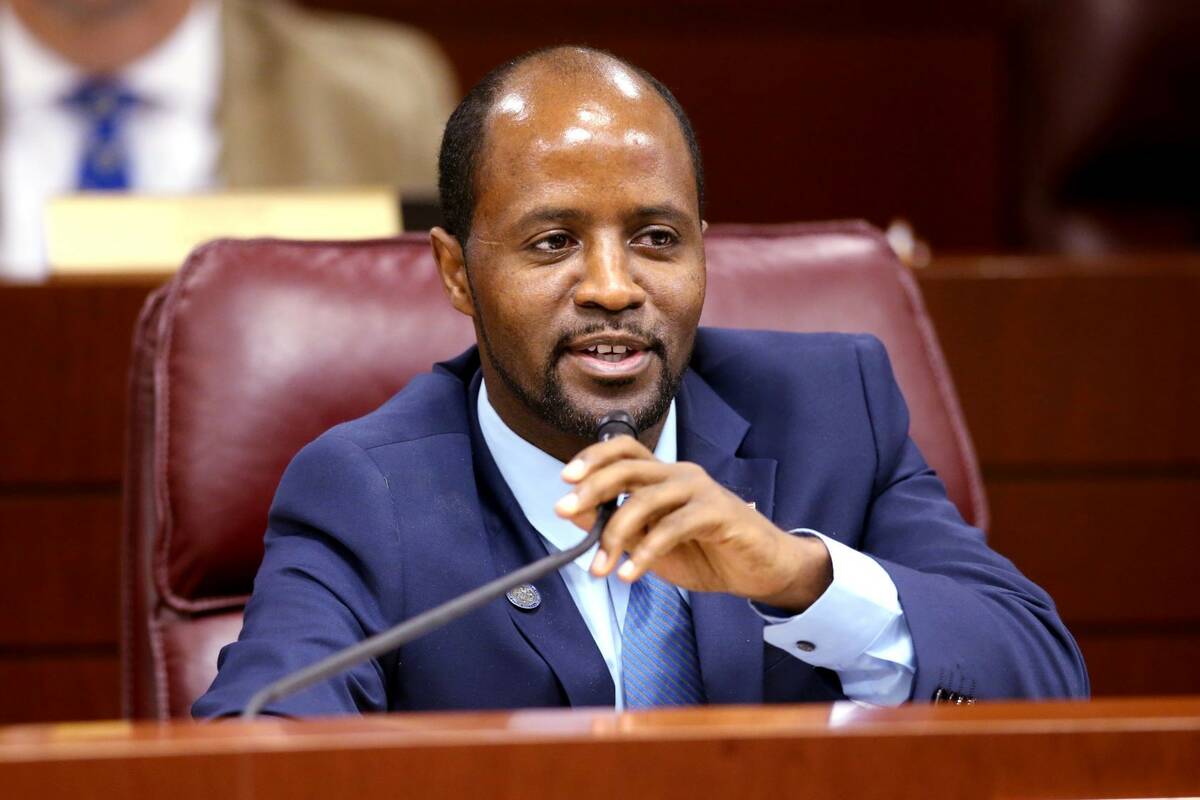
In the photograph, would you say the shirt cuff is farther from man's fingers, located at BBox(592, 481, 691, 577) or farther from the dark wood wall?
the dark wood wall

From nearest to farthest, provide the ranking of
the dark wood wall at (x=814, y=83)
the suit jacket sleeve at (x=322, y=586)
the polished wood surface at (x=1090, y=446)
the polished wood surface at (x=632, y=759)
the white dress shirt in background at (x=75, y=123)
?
the polished wood surface at (x=632, y=759), the suit jacket sleeve at (x=322, y=586), the polished wood surface at (x=1090, y=446), the white dress shirt in background at (x=75, y=123), the dark wood wall at (x=814, y=83)

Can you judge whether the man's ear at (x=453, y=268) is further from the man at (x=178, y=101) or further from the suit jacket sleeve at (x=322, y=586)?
the man at (x=178, y=101)

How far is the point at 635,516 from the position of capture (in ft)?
3.52

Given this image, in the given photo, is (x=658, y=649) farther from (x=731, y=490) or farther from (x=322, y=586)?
(x=322, y=586)

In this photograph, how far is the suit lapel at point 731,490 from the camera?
1.35 m

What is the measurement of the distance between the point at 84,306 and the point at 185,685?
0.76 m

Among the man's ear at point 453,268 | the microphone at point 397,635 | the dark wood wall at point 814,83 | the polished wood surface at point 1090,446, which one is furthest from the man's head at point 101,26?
the microphone at point 397,635

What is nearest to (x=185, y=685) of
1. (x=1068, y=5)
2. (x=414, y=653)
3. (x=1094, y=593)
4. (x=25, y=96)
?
(x=414, y=653)

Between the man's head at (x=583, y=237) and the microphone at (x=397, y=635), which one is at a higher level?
the man's head at (x=583, y=237)

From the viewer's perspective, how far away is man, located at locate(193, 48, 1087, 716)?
4.24 ft

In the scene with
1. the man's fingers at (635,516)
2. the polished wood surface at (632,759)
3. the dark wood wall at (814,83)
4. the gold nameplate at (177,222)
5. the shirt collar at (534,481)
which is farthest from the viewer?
the dark wood wall at (814,83)

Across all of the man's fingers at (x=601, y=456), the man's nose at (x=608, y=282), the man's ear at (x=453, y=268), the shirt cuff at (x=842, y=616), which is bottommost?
the shirt cuff at (x=842, y=616)

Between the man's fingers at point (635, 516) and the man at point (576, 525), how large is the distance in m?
0.10

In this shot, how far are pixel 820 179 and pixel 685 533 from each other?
2.37 metres
